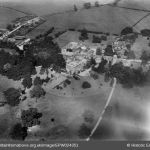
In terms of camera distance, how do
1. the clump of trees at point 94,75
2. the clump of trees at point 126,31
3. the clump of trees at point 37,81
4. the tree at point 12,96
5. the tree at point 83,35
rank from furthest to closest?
the clump of trees at point 126,31, the tree at point 83,35, the clump of trees at point 94,75, the clump of trees at point 37,81, the tree at point 12,96

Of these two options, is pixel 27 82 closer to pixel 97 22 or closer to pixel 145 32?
pixel 145 32

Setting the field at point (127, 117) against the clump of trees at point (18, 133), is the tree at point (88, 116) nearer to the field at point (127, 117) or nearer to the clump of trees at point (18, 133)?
the field at point (127, 117)

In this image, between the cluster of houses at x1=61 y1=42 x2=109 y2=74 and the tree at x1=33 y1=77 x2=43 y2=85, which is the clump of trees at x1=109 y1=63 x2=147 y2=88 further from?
the tree at x1=33 y1=77 x2=43 y2=85

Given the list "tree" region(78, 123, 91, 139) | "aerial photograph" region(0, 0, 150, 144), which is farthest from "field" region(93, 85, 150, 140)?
"tree" region(78, 123, 91, 139)

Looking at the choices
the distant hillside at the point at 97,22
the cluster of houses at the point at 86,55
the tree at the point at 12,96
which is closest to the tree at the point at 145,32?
the distant hillside at the point at 97,22

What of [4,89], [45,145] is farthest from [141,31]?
[45,145]

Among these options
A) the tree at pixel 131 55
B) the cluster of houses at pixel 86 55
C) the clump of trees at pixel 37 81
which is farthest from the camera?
the tree at pixel 131 55

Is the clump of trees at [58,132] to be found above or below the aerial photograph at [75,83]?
below

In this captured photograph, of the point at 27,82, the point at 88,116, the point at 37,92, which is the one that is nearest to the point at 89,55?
the point at 27,82

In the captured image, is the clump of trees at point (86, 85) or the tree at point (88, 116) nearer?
the tree at point (88, 116)
